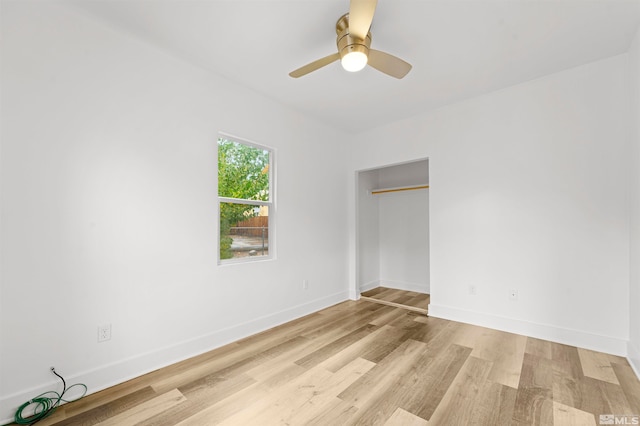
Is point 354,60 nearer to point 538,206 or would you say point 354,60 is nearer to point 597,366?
point 538,206

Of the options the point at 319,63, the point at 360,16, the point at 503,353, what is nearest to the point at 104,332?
the point at 319,63

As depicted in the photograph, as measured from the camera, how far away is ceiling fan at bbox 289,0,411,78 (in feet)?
5.34

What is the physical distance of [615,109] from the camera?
2.62 metres

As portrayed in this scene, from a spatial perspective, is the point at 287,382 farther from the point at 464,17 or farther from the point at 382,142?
the point at 382,142

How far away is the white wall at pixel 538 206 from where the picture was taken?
2.62 meters

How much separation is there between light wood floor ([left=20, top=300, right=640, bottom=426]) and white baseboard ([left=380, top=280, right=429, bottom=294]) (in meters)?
1.77

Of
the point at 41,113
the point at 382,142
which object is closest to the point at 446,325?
the point at 382,142

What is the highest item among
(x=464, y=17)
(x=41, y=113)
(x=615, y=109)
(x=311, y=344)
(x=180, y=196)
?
(x=464, y=17)

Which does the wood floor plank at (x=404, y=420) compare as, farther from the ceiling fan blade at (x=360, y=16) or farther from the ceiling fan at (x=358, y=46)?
the ceiling fan blade at (x=360, y=16)

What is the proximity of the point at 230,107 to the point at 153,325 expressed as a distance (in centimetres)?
217

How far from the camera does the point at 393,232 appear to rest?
5230 mm

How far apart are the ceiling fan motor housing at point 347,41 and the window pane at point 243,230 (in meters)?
1.88

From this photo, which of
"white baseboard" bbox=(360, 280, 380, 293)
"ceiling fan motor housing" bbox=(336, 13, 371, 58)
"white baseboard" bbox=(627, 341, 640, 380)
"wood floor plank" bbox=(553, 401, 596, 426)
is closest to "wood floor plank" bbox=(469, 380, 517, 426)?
"wood floor plank" bbox=(553, 401, 596, 426)

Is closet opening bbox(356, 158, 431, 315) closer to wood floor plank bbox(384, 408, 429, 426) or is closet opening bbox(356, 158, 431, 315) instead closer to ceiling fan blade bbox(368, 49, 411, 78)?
ceiling fan blade bbox(368, 49, 411, 78)
